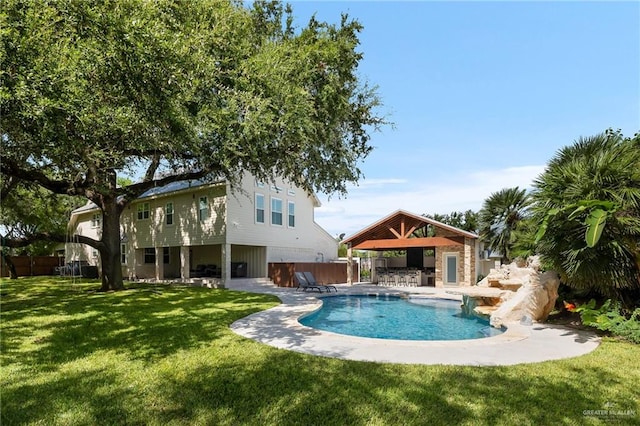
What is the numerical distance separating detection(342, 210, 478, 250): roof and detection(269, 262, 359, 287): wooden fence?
6.50ft

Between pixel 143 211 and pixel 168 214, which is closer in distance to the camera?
pixel 168 214

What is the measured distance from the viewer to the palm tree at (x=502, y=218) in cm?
2072

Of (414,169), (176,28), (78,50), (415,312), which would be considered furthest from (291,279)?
(78,50)

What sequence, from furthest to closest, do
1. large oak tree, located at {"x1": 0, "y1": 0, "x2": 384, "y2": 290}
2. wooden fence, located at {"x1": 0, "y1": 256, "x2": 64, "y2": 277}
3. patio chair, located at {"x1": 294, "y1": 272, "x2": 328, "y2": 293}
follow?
wooden fence, located at {"x1": 0, "y1": 256, "x2": 64, "y2": 277} < patio chair, located at {"x1": 294, "y1": 272, "x2": 328, "y2": 293} < large oak tree, located at {"x1": 0, "y1": 0, "x2": 384, "y2": 290}

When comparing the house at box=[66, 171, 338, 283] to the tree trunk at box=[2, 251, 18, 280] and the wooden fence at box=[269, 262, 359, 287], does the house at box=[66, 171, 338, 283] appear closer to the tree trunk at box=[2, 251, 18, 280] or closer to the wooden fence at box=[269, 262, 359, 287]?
the wooden fence at box=[269, 262, 359, 287]

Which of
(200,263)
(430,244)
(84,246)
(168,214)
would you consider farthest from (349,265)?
(84,246)

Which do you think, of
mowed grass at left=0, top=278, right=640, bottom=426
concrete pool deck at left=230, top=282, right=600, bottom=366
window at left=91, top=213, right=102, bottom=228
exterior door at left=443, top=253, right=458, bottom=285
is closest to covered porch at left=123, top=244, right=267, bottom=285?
window at left=91, top=213, right=102, bottom=228

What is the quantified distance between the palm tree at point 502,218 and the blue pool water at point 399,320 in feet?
20.2

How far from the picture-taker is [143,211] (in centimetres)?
2555

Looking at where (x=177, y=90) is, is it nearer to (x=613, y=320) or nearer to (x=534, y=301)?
(x=534, y=301)

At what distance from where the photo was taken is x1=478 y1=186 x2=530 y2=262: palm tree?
20.7 meters

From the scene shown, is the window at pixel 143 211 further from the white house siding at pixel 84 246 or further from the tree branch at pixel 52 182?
the tree branch at pixel 52 182

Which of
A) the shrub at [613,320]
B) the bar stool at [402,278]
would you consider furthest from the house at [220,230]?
the shrub at [613,320]

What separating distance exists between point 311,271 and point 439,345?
1513 cm
